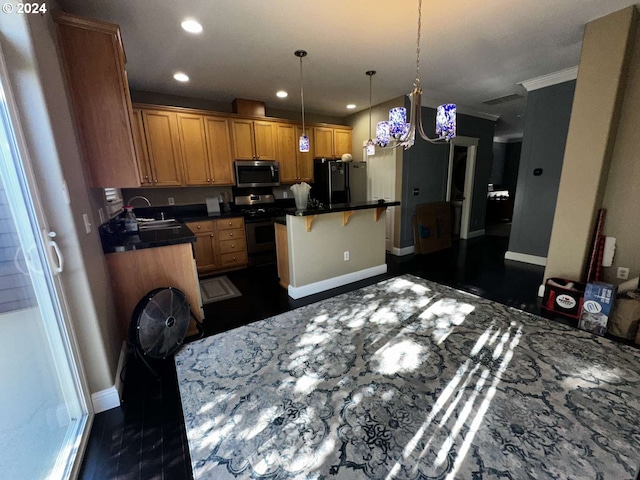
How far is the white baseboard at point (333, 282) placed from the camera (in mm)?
3234

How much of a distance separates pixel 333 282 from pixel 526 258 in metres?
3.31

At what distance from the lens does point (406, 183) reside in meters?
4.66

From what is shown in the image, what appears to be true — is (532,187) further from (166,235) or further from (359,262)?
(166,235)

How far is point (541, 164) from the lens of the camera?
399 centimetres

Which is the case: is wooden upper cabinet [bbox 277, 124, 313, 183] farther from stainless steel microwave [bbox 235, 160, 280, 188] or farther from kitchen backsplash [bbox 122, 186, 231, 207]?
kitchen backsplash [bbox 122, 186, 231, 207]

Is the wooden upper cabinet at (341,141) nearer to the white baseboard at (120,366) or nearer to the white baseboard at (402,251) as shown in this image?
the white baseboard at (402,251)

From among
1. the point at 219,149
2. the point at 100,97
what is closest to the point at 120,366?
the point at 100,97

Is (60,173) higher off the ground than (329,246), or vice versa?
(60,173)

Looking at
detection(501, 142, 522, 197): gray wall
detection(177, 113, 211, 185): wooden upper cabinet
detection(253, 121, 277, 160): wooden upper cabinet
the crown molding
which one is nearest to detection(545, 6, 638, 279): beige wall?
the crown molding

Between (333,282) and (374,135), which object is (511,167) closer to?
(374,135)

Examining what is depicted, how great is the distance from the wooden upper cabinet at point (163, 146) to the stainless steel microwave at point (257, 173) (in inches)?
35.0

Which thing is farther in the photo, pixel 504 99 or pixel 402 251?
pixel 402 251

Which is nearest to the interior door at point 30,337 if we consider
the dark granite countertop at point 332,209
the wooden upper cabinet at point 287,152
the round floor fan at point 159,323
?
the round floor fan at point 159,323

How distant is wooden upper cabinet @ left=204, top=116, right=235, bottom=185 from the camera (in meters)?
4.07
